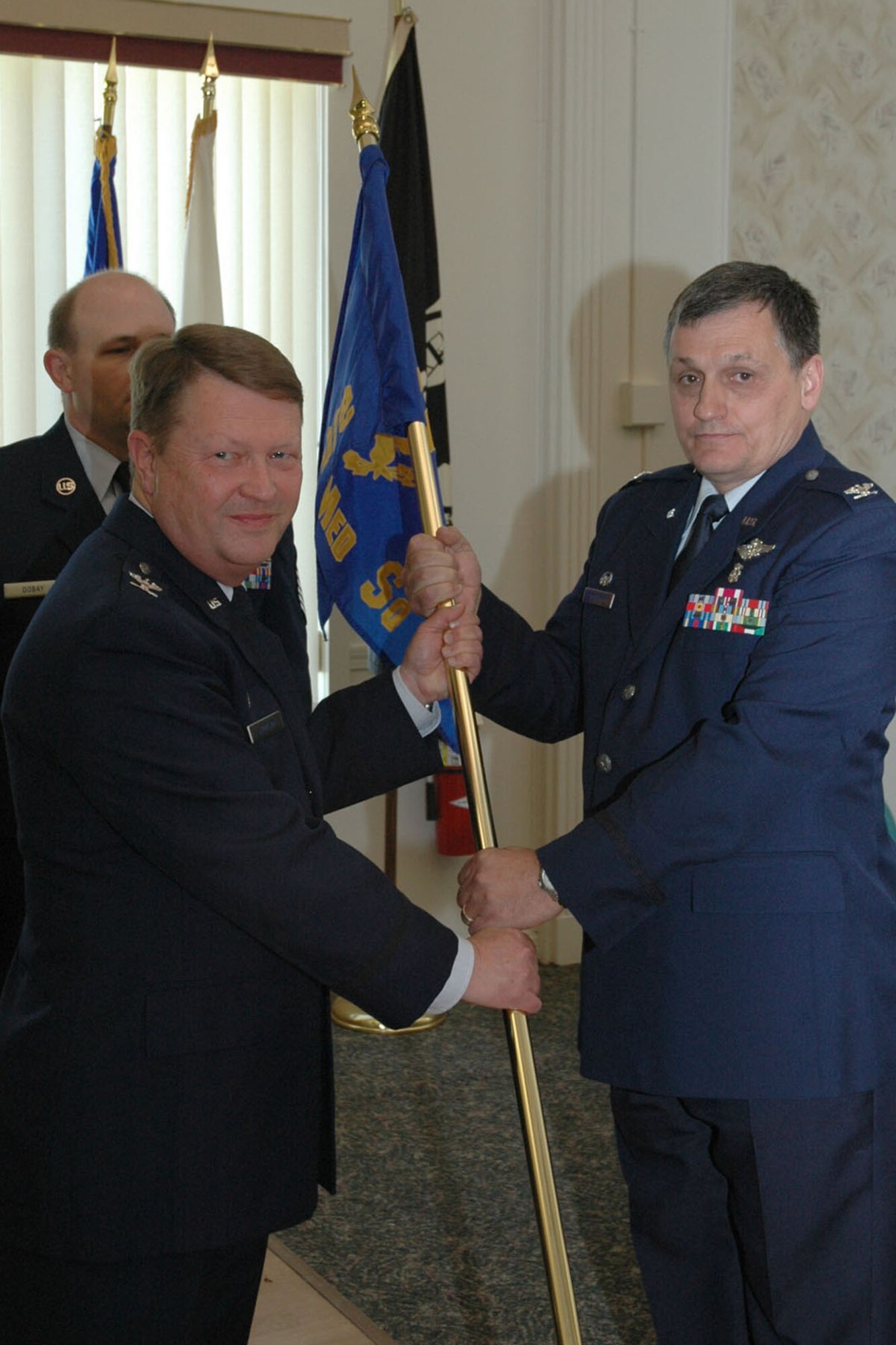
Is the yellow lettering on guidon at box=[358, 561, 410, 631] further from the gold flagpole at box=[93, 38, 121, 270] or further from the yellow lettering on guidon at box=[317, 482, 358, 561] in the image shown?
the gold flagpole at box=[93, 38, 121, 270]

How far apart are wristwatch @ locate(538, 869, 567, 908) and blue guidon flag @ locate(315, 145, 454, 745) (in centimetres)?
92

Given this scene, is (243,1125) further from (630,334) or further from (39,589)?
(630,334)

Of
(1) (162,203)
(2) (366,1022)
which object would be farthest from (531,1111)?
(1) (162,203)

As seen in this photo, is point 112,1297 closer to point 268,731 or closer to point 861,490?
point 268,731

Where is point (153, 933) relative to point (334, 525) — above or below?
below

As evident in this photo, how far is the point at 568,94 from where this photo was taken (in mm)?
4570

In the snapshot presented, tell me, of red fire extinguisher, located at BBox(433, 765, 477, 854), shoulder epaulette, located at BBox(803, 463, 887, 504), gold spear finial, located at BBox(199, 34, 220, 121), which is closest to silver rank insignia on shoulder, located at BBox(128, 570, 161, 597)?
shoulder epaulette, located at BBox(803, 463, 887, 504)

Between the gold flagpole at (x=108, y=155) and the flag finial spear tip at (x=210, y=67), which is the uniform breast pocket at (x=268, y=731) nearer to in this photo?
the gold flagpole at (x=108, y=155)

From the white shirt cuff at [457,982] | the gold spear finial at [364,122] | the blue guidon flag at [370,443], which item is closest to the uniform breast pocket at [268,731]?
the white shirt cuff at [457,982]

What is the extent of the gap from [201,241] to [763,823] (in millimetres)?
2874

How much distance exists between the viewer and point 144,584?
159cm

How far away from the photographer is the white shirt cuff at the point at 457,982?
5.46 ft

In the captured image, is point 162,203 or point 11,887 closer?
point 11,887

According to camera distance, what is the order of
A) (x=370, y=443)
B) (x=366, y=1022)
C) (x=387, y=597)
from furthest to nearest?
1. (x=366, y=1022)
2. (x=387, y=597)
3. (x=370, y=443)
